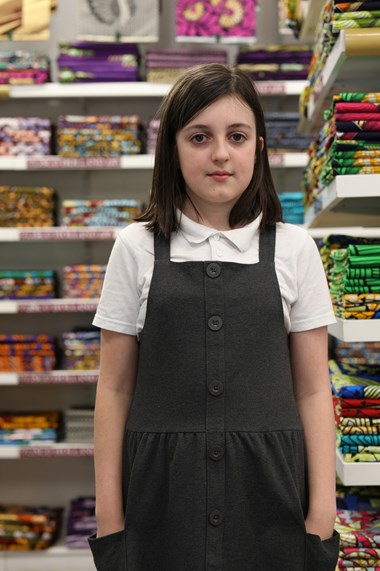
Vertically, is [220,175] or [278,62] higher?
[278,62]

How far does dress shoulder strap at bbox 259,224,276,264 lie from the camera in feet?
4.34

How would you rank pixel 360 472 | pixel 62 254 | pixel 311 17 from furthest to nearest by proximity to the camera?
pixel 62 254 → pixel 311 17 → pixel 360 472

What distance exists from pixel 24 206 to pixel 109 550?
101 inches

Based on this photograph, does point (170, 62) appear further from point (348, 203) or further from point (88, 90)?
point (348, 203)

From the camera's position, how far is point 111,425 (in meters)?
1.32

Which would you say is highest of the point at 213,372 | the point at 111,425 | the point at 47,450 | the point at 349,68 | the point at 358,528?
the point at 349,68

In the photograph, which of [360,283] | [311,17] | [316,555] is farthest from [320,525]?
[311,17]

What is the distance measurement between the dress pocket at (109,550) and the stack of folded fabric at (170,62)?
2736 millimetres

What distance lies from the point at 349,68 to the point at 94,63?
78.9 inches

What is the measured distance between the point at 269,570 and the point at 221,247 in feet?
1.96

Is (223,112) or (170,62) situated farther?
(170,62)

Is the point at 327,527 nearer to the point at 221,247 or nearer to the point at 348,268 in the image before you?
the point at 221,247

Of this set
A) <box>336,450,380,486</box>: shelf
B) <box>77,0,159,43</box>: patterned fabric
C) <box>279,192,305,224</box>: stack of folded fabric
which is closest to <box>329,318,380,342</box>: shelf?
<box>336,450,380,486</box>: shelf

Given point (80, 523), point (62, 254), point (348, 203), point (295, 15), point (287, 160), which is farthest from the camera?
point (62, 254)
